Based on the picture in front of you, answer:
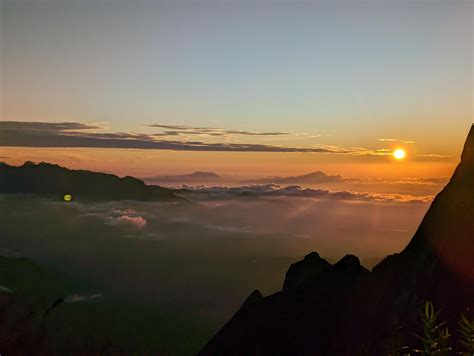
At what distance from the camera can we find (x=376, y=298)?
3730 inches

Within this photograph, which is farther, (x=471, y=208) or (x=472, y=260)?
(x=471, y=208)

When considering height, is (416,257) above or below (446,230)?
below

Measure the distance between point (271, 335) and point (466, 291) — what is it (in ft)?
231

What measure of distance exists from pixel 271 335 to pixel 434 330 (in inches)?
4821

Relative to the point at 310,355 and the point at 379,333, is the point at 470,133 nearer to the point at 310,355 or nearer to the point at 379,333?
the point at 379,333

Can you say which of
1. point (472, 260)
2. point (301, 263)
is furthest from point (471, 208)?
point (301, 263)

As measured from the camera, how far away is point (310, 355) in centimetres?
10875

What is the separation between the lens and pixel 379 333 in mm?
79000

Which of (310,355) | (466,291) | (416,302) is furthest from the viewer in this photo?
(310,355)

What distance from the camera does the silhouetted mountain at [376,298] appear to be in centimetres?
6950

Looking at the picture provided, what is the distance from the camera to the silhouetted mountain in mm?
69500

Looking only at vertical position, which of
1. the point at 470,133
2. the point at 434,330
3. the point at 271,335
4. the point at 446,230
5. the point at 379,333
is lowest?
the point at 271,335

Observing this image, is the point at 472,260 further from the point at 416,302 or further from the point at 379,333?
the point at 379,333

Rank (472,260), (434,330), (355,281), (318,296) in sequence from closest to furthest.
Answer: (434,330) → (472,260) → (355,281) → (318,296)
